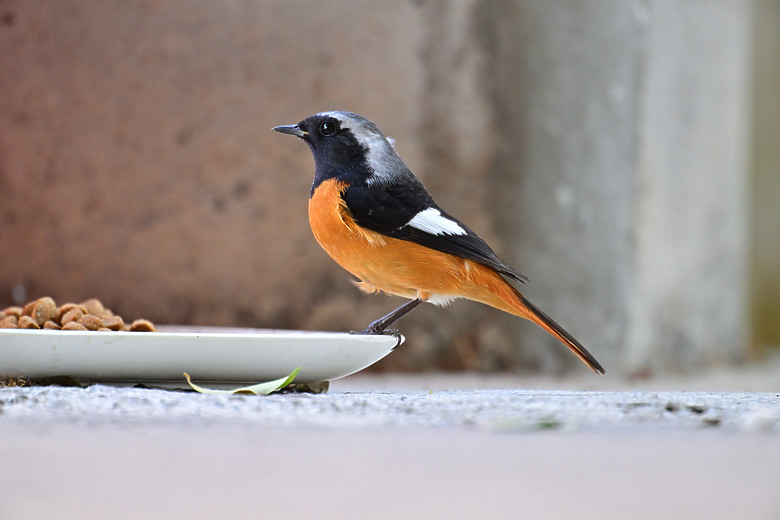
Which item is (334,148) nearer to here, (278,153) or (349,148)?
(349,148)

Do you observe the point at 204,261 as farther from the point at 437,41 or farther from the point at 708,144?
the point at 708,144

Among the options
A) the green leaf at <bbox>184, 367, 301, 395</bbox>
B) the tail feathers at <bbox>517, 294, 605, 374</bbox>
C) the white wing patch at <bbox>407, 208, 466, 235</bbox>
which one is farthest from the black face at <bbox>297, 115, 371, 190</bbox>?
the green leaf at <bbox>184, 367, 301, 395</bbox>

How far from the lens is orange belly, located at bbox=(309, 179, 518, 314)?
6.60 feet

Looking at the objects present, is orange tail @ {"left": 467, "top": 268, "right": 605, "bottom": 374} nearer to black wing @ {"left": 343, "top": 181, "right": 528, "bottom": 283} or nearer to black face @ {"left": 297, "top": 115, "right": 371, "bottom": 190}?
black wing @ {"left": 343, "top": 181, "right": 528, "bottom": 283}

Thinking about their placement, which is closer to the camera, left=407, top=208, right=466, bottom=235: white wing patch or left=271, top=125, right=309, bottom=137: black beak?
left=407, top=208, right=466, bottom=235: white wing patch

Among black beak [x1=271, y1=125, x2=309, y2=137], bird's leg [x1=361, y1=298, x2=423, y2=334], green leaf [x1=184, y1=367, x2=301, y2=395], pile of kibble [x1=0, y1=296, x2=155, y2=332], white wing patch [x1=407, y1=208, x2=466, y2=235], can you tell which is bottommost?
green leaf [x1=184, y1=367, x2=301, y2=395]

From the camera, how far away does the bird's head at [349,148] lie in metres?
2.16

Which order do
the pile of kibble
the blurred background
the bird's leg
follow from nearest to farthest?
1. the pile of kibble
2. the bird's leg
3. the blurred background

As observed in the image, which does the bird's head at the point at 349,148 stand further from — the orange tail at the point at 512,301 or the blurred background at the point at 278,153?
the blurred background at the point at 278,153

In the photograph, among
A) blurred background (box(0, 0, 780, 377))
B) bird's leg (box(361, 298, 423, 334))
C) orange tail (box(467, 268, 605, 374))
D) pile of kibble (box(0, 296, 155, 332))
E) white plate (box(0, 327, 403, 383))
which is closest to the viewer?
white plate (box(0, 327, 403, 383))

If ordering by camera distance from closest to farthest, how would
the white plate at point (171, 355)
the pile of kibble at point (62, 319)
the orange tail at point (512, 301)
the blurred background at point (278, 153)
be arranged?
the white plate at point (171, 355), the pile of kibble at point (62, 319), the orange tail at point (512, 301), the blurred background at point (278, 153)

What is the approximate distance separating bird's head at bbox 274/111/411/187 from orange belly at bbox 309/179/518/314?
0.10 m

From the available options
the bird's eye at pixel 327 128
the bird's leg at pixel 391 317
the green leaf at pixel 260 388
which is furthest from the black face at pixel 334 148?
the green leaf at pixel 260 388

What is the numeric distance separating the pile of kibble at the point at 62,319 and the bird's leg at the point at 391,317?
0.56 meters
